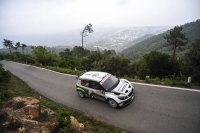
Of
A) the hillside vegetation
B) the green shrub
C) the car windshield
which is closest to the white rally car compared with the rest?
the car windshield

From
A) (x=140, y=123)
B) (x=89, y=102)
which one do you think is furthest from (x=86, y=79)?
(x=140, y=123)

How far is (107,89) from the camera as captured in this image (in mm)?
7371

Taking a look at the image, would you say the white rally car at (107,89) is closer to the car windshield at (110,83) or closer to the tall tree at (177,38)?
the car windshield at (110,83)

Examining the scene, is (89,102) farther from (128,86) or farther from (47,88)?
(47,88)

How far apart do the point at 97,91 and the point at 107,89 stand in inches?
27.8

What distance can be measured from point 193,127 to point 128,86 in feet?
11.7

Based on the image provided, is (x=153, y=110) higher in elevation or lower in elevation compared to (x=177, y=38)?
lower

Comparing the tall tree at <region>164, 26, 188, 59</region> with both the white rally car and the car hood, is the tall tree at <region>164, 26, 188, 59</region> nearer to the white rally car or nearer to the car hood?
the car hood

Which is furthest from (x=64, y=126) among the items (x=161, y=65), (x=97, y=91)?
(x=161, y=65)

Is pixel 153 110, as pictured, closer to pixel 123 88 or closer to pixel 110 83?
pixel 123 88

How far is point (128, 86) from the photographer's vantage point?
767 centimetres

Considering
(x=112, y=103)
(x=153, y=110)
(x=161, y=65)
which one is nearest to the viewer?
(x=153, y=110)

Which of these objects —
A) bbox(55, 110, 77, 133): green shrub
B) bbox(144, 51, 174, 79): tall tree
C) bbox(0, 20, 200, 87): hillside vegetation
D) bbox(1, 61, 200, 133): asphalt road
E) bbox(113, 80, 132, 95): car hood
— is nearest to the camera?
bbox(55, 110, 77, 133): green shrub

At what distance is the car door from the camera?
7509 millimetres
